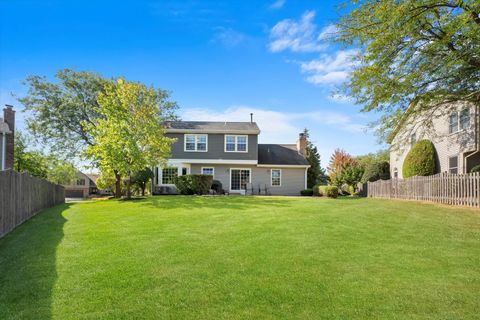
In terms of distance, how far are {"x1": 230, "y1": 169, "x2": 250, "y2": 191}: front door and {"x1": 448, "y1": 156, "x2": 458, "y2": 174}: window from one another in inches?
571

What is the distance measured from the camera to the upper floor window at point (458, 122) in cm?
1795

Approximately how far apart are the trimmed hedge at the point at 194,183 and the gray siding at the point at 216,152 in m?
4.57

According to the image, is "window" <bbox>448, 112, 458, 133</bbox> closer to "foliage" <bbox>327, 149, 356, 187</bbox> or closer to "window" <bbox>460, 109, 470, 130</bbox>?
"window" <bbox>460, 109, 470, 130</bbox>

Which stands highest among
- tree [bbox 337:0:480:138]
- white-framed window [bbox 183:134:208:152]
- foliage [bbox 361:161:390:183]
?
tree [bbox 337:0:480:138]

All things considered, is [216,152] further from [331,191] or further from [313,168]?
[313,168]

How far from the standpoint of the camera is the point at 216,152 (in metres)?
27.1

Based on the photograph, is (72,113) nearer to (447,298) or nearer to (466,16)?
(466,16)

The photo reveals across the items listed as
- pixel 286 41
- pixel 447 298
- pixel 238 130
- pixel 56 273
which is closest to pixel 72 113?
pixel 238 130

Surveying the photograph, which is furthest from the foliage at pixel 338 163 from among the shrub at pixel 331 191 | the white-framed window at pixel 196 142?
the white-framed window at pixel 196 142

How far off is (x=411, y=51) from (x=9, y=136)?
75.1ft

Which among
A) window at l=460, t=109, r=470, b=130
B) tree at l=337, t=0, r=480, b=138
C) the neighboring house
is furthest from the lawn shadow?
the neighboring house

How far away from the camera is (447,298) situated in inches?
167

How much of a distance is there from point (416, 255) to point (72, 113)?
1104 inches

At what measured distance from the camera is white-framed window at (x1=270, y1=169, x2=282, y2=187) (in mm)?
27703
